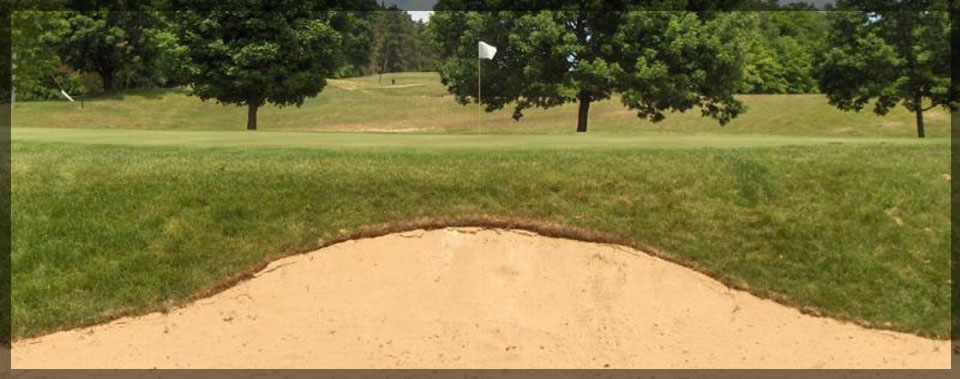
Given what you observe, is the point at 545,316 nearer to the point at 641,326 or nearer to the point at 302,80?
the point at 641,326

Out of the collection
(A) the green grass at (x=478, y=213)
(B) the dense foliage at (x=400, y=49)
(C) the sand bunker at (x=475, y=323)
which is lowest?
(C) the sand bunker at (x=475, y=323)

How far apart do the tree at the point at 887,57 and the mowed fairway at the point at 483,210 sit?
20506mm

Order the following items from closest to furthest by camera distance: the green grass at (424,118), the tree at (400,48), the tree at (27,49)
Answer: the tree at (27,49) < the green grass at (424,118) < the tree at (400,48)

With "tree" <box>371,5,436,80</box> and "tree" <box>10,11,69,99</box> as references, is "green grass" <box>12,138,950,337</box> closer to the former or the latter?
"tree" <box>10,11,69,99</box>

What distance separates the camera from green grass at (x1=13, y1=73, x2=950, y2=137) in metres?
45.0

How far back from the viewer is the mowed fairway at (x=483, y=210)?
8984 mm

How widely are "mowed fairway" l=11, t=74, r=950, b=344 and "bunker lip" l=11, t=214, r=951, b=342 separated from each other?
6 centimetres

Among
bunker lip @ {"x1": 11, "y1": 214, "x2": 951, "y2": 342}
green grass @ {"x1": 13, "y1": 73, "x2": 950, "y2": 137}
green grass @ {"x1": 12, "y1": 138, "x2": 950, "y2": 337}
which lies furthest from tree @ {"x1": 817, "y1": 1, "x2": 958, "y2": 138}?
bunker lip @ {"x1": 11, "y1": 214, "x2": 951, "y2": 342}

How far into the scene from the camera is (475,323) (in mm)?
8234

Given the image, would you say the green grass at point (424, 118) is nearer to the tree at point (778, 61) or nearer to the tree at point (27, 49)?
the tree at point (778, 61)

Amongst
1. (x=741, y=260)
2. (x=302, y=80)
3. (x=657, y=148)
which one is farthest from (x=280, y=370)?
(x=302, y=80)

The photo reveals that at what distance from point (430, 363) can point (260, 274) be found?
2.68 meters

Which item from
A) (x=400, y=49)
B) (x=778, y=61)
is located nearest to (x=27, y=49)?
(x=778, y=61)

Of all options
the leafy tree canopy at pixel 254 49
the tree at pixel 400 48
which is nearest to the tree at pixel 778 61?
the leafy tree canopy at pixel 254 49
